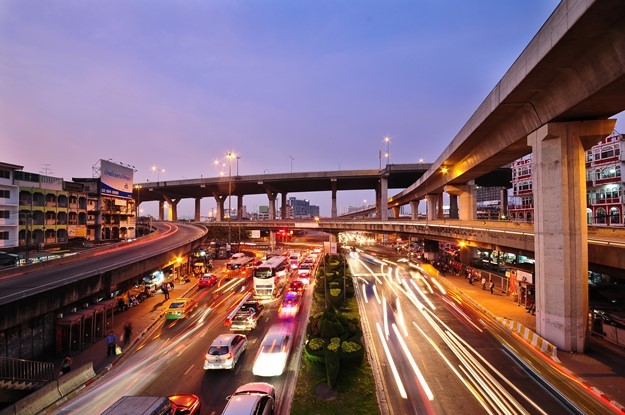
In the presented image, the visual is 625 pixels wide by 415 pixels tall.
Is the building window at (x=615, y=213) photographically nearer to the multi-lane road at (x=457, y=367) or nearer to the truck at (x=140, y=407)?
the multi-lane road at (x=457, y=367)

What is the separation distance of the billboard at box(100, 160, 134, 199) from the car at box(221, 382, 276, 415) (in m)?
68.3

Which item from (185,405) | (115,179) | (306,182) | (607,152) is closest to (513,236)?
(185,405)

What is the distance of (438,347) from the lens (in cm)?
1981

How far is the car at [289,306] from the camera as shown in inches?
1082

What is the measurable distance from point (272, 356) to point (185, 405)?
5.26 m

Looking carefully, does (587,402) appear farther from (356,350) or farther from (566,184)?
(566,184)

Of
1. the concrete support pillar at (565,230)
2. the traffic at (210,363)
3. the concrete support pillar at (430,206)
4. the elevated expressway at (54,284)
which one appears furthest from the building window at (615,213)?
the elevated expressway at (54,284)

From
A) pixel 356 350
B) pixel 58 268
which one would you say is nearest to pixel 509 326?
pixel 356 350

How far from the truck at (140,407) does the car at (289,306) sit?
16.6 metres

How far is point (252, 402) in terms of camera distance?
11.2 meters

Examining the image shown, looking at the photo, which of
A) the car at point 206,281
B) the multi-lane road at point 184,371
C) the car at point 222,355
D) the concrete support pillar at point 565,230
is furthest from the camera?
the car at point 206,281

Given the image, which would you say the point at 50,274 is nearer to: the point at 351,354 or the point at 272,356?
the point at 272,356

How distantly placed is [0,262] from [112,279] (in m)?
15.3

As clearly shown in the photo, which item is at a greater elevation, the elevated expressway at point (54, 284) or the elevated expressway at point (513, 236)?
the elevated expressway at point (513, 236)
